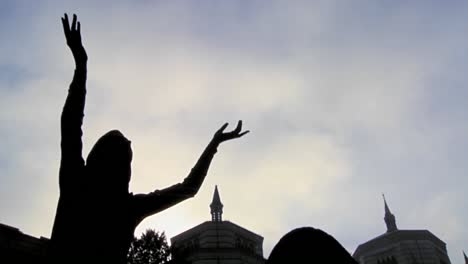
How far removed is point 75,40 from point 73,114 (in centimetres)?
54

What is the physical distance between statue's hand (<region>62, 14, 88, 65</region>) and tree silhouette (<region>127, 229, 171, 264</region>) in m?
17.6

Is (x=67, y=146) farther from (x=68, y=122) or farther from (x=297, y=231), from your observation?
(x=297, y=231)

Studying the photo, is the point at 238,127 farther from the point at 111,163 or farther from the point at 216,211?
the point at 216,211

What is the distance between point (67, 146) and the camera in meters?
2.39

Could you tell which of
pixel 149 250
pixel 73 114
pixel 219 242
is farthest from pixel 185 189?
pixel 219 242

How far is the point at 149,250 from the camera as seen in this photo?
65.4ft

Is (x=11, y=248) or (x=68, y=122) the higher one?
(x=11, y=248)

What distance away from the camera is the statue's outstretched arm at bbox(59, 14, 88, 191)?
2.37 m

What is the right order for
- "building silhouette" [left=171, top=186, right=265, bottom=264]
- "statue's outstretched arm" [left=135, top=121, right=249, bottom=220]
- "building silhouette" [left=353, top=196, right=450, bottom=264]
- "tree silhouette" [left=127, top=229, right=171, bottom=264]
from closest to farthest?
"statue's outstretched arm" [left=135, top=121, right=249, bottom=220] → "tree silhouette" [left=127, top=229, right=171, bottom=264] → "building silhouette" [left=171, top=186, right=265, bottom=264] → "building silhouette" [left=353, top=196, right=450, bottom=264]

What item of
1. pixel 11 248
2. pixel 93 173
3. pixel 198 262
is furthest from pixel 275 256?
pixel 198 262

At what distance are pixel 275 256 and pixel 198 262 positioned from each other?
44.6 m

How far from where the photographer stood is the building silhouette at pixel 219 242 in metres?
44.6

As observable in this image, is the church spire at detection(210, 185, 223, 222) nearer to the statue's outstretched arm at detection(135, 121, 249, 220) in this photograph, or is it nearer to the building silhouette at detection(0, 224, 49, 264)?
the building silhouette at detection(0, 224, 49, 264)

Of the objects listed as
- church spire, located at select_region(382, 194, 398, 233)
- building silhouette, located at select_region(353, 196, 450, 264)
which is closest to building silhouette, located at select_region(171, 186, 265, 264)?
building silhouette, located at select_region(353, 196, 450, 264)
